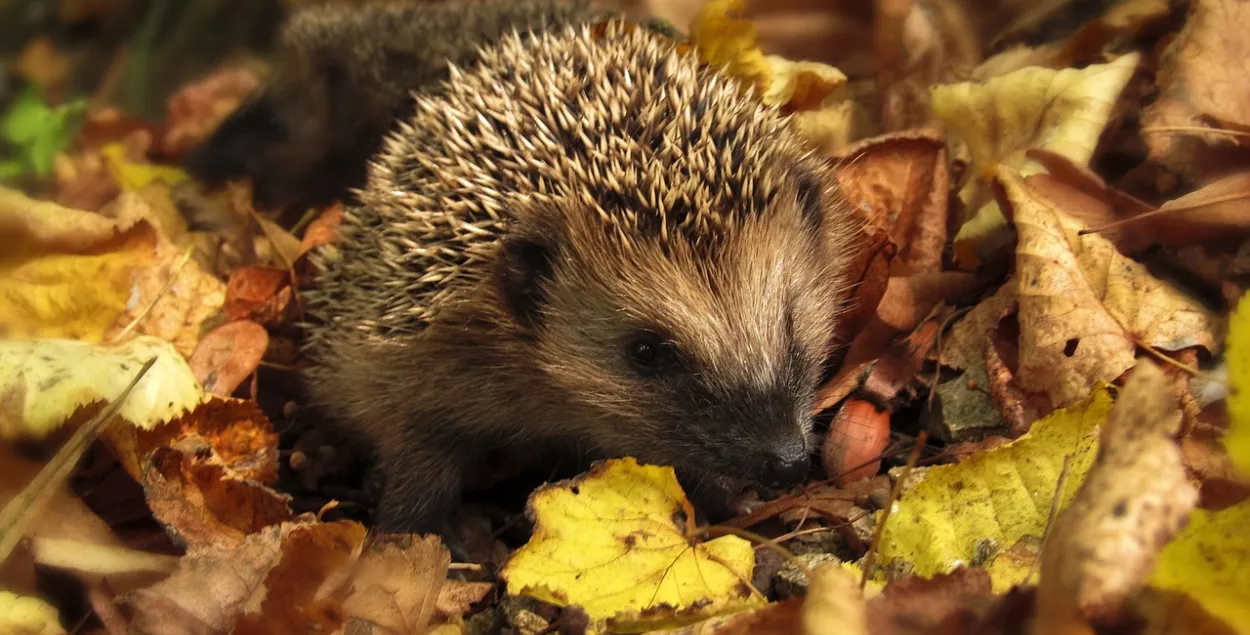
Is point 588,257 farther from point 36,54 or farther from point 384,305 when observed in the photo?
point 36,54

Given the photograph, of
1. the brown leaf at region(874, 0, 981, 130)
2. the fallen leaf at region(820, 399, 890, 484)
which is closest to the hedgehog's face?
the fallen leaf at region(820, 399, 890, 484)

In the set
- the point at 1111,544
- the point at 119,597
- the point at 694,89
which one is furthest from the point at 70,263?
the point at 1111,544

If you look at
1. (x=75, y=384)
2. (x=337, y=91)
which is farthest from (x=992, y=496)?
(x=337, y=91)

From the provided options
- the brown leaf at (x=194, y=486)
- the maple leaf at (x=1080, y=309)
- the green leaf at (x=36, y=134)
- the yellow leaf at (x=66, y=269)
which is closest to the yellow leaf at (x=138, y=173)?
the green leaf at (x=36, y=134)

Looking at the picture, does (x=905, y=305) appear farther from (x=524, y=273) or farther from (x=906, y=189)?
(x=524, y=273)

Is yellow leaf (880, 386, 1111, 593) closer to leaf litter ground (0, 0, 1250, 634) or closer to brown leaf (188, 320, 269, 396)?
leaf litter ground (0, 0, 1250, 634)

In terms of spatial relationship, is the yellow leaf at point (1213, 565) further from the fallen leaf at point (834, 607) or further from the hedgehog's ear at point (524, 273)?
the hedgehog's ear at point (524, 273)
